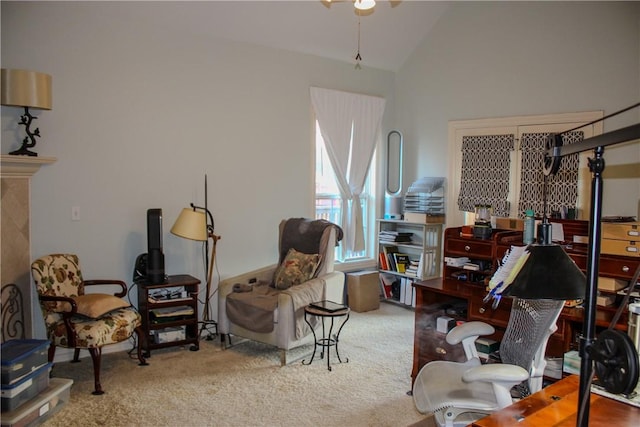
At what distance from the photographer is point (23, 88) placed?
336cm

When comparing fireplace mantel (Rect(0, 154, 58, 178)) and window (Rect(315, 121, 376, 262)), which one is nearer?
fireplace mantel (Rect(0, 154, 58, 178))

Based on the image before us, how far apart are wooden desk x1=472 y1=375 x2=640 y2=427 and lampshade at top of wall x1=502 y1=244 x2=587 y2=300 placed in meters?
0.46

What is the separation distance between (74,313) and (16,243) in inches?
30.2

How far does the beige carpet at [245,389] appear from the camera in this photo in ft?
9.77

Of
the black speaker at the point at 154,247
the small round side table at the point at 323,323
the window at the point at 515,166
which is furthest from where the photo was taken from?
the window at the point at 515,166

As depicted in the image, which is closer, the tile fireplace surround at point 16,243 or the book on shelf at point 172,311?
the tile fireplace surround at point 16,243

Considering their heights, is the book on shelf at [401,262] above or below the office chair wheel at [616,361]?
below

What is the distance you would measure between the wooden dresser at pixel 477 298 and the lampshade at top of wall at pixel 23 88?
9.71 ft

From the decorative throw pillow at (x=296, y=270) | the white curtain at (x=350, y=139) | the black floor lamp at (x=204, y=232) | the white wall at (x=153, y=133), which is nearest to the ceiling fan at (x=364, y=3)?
the white wall at (x=153, y=133)

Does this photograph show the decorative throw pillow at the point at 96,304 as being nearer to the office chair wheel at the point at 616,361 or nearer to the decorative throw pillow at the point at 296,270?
the decorative throw pillow at the point at 296,270

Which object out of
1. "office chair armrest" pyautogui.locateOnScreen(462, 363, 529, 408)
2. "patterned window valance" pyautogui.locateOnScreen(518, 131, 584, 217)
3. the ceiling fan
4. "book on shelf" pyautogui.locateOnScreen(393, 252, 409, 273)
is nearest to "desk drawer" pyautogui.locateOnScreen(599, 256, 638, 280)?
"office chair armrest" pyautogui.locateOnScreen(462, 363, 529, 408)

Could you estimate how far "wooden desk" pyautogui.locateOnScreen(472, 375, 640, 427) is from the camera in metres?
1.66

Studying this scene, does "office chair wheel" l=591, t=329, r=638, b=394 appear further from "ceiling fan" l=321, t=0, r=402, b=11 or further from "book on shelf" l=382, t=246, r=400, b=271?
"book on shelf" l=382, t=246, r=400, b=271

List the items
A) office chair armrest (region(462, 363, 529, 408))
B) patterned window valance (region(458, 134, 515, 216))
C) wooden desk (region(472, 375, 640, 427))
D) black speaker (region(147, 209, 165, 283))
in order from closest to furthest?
1. wooden desk (region(472, 375, 640, 427))
2. office chair armrest (region(462, 363, 529, 408))
3. black speaker (region(147, 209, 165, 283))
4. patterned window valance (region(458, 134, 515, 216))
